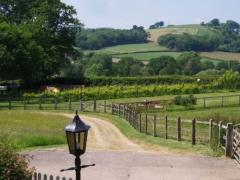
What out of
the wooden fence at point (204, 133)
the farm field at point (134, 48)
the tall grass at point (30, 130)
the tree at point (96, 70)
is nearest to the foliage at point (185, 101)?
the wooden fence at point (204, 133)

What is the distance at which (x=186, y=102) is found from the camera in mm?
42906

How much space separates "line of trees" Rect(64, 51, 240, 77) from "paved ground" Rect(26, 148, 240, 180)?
316 feet

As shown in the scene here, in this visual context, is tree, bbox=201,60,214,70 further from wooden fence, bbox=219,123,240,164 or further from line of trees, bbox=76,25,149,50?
wooden fence, bbox=219,123,240,164

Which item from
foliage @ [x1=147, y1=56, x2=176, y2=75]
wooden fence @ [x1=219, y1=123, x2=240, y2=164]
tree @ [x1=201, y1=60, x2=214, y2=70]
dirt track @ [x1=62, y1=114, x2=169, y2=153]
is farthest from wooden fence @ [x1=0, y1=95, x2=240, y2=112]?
tree @ [x1=201, y1=60, x2=214, y2=70]

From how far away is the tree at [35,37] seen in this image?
1908 inches

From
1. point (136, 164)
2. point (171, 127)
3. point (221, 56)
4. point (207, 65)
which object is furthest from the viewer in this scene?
point (221, 56)

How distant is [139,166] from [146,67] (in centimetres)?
11258

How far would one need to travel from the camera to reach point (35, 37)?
58.4 meters

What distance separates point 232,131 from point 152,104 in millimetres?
26141

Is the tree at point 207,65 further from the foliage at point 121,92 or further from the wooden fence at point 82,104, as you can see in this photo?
the wooden fence at point 82,104

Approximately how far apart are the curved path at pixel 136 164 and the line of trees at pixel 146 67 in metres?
95.1

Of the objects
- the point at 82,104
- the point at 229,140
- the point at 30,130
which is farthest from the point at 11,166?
the point at 82,104

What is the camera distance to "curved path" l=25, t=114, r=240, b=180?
47.2 feet

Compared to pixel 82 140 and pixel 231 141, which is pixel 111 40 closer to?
pixel 231 141
